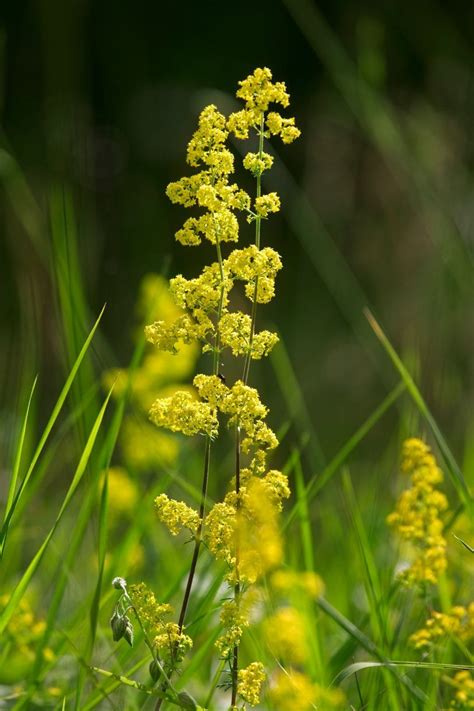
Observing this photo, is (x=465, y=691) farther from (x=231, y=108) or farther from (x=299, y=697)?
(x=231, y=108)

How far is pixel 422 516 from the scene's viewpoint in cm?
136

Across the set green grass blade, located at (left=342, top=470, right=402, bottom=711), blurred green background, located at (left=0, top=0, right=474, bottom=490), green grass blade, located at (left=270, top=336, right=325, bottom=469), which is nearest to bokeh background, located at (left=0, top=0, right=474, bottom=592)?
blurred green background, located at (left=0, top=0, right=474, bottom=490)

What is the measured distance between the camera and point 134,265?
519 cm

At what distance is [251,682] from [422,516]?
379mm

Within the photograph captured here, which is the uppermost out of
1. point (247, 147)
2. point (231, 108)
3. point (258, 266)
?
point (231, 108)

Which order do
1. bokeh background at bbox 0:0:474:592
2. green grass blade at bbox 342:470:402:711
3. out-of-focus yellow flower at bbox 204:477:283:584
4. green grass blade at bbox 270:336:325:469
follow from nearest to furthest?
out-of-focus yellow flower at bbox 204:477:283:584 → green grass blade at bbox 342:470:402:711 → green grass blade at bbox 270:336:325:469 → bokeh background at bbox 0:0:474:592

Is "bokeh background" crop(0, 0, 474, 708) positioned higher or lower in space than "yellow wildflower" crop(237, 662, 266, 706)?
higher

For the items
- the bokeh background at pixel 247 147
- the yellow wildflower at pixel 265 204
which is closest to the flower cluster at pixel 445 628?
the yellow wildflower at pixel 265 204

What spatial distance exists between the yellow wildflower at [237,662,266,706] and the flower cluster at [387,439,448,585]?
31 centimetres

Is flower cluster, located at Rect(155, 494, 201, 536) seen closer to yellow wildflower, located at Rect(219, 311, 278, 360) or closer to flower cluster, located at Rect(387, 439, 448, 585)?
yellow wildflower, located at Rect(219, 311, 278, 360)

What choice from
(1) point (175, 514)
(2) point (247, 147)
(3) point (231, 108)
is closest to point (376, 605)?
(1) point (175, 514)

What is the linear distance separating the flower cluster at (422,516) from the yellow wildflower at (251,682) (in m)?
0.31

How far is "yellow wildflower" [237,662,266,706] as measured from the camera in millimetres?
1062

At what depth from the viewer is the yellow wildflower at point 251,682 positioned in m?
1.06
